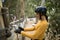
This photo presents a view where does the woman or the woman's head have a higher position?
the woman's head

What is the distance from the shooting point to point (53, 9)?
6.11 metres

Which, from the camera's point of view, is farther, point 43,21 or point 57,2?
point 57,2

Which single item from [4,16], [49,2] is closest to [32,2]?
[49,2]

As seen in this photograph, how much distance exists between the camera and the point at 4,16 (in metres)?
3.42

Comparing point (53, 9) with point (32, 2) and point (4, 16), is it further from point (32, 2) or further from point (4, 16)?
point (4, 16)

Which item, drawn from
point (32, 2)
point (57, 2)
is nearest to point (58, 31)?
point (57, 2)

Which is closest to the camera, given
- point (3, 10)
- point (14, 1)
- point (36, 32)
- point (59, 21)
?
point (36, 32)

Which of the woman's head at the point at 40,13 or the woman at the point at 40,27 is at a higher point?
the woman's head at the point at 40,13

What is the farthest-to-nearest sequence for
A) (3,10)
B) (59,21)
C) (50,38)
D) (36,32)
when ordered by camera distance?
1. (50,38)
2. (59,21)
3. (3,10)
4. (36,32)

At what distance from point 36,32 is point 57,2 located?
3150mm

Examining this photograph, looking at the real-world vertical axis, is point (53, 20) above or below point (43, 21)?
below

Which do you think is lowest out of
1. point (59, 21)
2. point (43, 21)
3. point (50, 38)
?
point (50, 38)

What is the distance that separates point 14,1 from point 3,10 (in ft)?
20.9

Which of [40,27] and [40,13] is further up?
[40,13]
